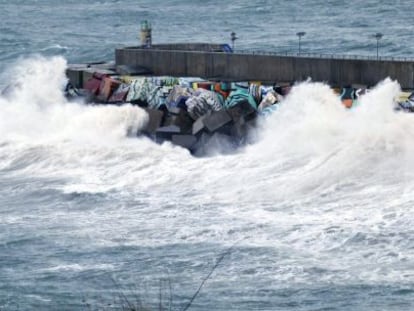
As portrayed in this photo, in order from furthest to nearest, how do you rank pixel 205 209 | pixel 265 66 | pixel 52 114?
pixel 52 114, pixel 265 66, pixel 205 209

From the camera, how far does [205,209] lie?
24859 mm

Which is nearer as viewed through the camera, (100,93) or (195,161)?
(195,161)

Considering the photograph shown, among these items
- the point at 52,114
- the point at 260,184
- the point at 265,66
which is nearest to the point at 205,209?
the point at 260,184

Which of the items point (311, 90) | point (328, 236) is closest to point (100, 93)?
point (311, 90)

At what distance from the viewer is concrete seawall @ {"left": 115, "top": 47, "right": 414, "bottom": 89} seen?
101 feet

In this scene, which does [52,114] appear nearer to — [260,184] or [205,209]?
[260,184]

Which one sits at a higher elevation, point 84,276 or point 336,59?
point 336,59

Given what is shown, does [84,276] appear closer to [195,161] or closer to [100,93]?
[195,161]

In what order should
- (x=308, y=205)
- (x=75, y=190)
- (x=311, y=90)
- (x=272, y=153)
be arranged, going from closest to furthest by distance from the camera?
(x=308, y=205), (x=75, y=190), (x=272, y=153), (x=311, y=90)

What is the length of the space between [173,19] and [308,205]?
3542cm

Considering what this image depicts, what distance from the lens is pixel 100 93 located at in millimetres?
34375

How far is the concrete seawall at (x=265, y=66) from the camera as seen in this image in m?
30.6

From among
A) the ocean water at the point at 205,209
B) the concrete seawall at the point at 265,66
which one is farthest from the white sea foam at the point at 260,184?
the concrete seawall at the point at 265,66

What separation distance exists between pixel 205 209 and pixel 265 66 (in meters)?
8.43
